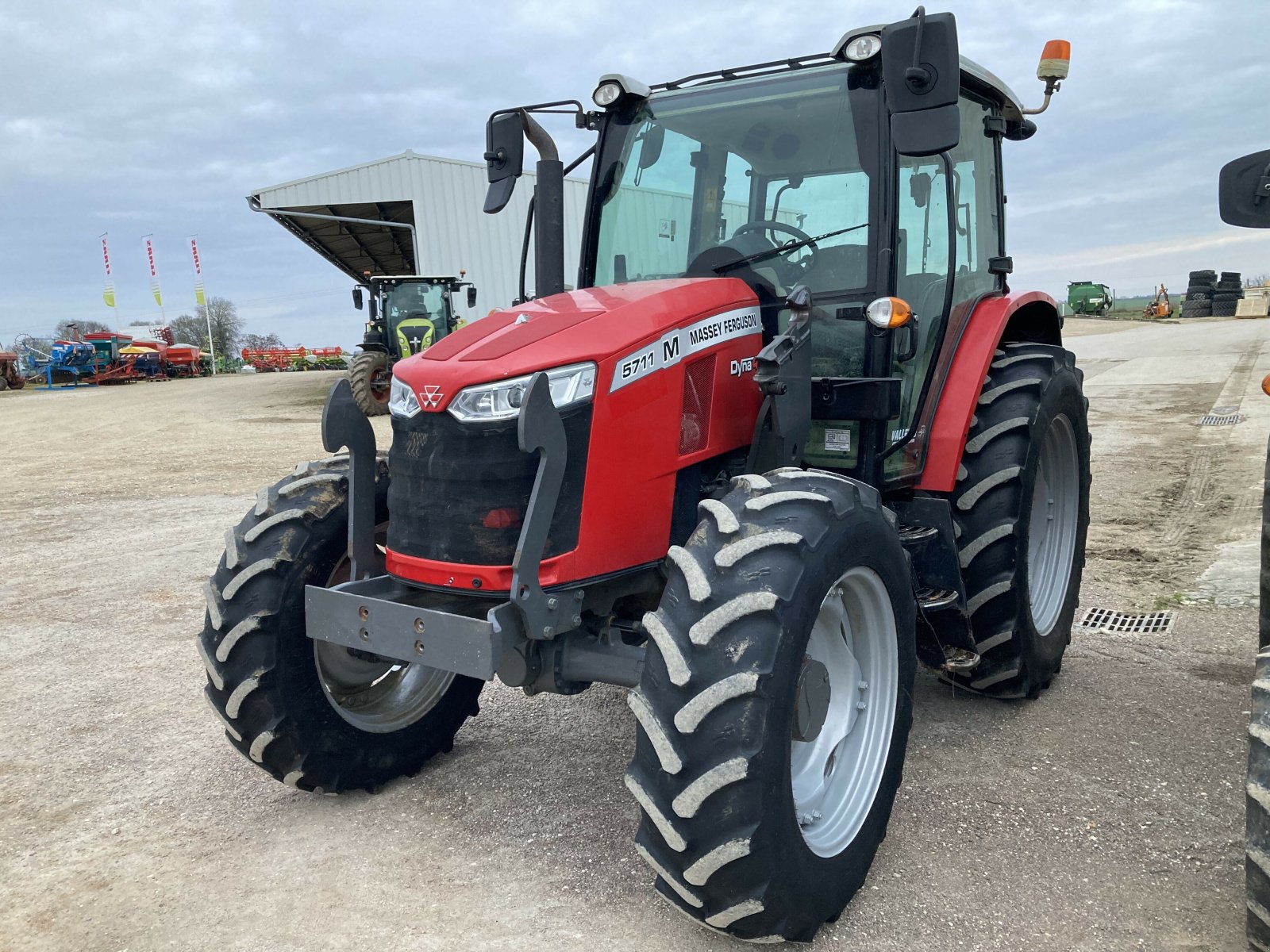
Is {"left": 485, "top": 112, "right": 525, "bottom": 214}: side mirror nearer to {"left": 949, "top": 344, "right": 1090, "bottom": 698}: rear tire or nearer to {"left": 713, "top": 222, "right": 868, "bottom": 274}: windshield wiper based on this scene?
{"left": 713, "top": 222, "right": 868, "bottom": 274}: windshield wiper

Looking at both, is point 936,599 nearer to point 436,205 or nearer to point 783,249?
point 783,249

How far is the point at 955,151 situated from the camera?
3.88 metres

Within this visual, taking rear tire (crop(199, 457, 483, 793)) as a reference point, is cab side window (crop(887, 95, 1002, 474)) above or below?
above

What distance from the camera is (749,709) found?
88.5 inches

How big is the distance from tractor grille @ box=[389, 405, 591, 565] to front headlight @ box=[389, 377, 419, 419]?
5 cm

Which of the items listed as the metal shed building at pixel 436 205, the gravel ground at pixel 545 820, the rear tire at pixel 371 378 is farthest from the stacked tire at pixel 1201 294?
the gravel ground at pixel 545 820

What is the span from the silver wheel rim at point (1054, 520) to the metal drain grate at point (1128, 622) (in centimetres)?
64

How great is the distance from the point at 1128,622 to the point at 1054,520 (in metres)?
0.87

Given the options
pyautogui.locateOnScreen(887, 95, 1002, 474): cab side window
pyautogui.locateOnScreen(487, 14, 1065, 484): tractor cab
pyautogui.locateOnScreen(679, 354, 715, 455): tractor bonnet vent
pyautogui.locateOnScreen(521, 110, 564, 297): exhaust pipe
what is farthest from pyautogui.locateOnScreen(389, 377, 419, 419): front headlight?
pyautogui.locateOnScreen(887, 95, 1002, 474): cab side window

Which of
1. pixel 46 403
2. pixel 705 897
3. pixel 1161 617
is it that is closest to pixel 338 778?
pixel 705 897

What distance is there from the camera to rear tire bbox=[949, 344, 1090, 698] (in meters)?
3.62

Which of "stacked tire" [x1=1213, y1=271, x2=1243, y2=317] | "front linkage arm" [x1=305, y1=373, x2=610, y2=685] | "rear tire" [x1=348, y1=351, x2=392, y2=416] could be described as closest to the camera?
"front linkage arm" [x1=305, y1=373, x2=610, y2=685]

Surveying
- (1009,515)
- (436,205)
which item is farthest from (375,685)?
(436,205)

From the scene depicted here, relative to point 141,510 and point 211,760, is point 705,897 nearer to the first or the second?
point 211,760
